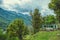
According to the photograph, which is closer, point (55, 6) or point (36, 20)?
point (55, 6)

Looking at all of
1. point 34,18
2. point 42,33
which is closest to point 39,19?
point 34,18

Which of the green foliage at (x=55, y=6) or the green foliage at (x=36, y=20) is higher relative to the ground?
the green foliage at (x=55, y=6)

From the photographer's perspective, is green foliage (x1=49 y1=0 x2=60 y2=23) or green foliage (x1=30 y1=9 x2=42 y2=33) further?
green foliage (x1=30 y1=9 x2=42 y2=33)

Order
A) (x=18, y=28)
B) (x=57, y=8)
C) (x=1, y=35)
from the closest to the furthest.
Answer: (x=1, y=35) < (x=57, y=8) < (x=18, y=28)

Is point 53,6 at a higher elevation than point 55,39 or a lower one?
higher

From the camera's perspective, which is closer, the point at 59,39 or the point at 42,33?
the point at 59,39

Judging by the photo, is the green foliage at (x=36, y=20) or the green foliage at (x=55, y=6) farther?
the green foliage at (x=36, y=20)

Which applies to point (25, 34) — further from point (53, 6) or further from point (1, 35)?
point (1, 35)

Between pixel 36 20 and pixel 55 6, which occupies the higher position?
pixel 55 6

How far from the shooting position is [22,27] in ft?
277

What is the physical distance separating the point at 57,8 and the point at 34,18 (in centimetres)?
2737

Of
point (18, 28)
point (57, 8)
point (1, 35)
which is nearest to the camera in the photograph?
point (1, 35)

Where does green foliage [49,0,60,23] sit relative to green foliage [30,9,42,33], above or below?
above

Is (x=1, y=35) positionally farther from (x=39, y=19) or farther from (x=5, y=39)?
(x=39, y=19)
